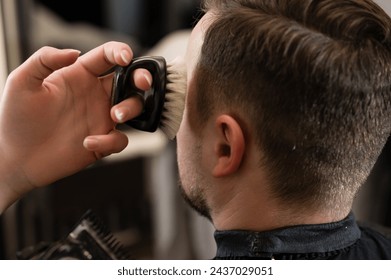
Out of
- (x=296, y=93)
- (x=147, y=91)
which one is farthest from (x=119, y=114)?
(x=296, y=93)

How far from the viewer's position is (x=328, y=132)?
0.90m

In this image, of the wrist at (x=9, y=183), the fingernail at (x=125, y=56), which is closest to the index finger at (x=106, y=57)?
the fingernail at (x=125, y=56)

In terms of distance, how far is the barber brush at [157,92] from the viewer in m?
0.94

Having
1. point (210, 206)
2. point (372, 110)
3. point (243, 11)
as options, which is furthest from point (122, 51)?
point (372, 110)

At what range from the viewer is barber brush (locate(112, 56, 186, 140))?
3.10ft

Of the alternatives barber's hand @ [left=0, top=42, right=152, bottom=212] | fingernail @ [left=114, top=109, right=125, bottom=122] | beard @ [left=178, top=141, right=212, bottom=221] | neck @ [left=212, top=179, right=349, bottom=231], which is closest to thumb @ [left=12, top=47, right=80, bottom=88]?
barber's hand @ [left=0, top=42, right=152, bottom=212]

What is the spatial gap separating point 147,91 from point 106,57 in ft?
0.43

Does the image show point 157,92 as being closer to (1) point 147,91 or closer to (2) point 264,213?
(1) point 147,91

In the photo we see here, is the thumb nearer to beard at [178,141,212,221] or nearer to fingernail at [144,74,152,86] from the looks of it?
fingernail at [144,74,152,86]

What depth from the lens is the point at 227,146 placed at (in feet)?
3.09

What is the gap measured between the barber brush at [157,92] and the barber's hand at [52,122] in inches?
3.7

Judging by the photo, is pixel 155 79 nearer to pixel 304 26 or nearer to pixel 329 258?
pixel 304 26

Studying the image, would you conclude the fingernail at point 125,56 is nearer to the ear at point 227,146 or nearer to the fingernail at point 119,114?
the fingernail at point 119,114

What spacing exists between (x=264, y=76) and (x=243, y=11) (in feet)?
0.41
